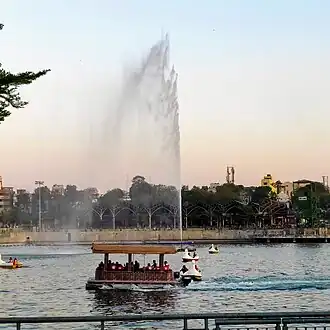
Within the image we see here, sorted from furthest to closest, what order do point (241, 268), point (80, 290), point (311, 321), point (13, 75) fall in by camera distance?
point (241, 268), point (80, 290), point (13, 75), point (311, 321)

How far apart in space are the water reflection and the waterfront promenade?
112 metres

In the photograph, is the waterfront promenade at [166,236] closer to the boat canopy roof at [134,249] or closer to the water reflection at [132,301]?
the boat canopy roof at [134,249]

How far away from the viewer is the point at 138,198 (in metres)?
168

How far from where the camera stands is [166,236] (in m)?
166

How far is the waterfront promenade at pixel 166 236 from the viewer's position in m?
162

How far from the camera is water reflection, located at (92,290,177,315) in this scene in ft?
133

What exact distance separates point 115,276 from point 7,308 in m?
9.75

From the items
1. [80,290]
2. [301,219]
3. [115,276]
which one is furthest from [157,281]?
[301,219]

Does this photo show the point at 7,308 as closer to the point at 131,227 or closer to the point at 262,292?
the point at 262,292

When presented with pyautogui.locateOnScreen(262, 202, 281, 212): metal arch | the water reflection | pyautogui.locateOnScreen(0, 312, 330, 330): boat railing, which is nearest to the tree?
pyautogui.locateOnScreen(0, 312, 330, 330): boat railing

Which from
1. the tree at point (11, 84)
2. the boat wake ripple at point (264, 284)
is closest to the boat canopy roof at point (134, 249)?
the boat wake ripple at point (264, 284)

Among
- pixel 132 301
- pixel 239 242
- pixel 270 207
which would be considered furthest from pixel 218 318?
pixel 270 207

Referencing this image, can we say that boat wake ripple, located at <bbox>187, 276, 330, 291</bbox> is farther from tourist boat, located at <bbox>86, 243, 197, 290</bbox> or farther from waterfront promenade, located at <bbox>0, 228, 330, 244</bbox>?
waterfront promenade, located at <bbox>0, 228, 330, 244</bbox>

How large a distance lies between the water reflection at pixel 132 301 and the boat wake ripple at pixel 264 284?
492 centimetres
